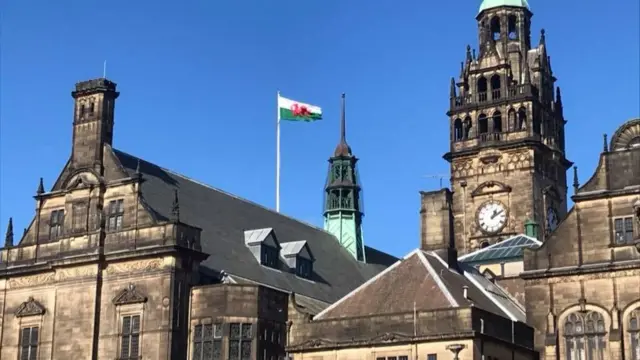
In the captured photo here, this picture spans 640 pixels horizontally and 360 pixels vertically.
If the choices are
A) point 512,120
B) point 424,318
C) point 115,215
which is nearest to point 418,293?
point 424,318

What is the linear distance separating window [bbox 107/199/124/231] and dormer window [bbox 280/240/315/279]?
10906 mm

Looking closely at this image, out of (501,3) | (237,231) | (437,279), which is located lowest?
(437,279)

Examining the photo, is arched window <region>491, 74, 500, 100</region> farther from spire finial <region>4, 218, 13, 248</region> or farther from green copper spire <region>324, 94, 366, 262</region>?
spire finial <region>4, 218, 13, 248</region>

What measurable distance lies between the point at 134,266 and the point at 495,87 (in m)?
46.4

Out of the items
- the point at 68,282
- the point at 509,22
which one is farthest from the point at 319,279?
the point at 509,22

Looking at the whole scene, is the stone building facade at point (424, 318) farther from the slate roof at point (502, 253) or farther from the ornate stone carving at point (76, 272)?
the slate roof at point (502, 253)

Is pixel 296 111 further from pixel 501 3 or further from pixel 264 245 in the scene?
pixel 501 3

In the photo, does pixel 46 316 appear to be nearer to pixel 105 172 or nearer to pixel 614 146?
pixel 105 172

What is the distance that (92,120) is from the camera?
209 ft

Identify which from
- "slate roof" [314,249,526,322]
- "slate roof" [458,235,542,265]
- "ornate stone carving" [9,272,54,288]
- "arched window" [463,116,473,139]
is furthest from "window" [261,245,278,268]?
"arched window" [463,116,473,139]

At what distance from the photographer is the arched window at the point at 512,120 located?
94.1 m

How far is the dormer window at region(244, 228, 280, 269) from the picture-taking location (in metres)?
65.4

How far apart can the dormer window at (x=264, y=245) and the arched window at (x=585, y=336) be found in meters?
18.9

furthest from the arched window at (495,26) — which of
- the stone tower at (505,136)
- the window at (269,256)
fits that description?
the window at (269,256)
